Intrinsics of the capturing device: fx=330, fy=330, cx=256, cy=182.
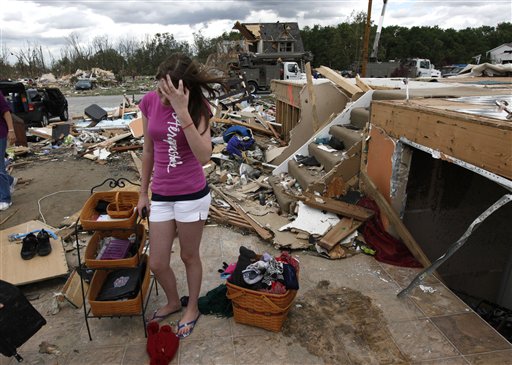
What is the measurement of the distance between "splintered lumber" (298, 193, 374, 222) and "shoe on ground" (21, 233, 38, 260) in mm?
3287

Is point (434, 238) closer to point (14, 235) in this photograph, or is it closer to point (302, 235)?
point (302, 235)

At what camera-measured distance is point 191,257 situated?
8.32ft

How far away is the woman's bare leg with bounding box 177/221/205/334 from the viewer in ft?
7.87

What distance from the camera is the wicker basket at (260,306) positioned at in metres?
2.55

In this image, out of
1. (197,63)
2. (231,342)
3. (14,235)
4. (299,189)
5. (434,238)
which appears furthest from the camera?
(299,189)

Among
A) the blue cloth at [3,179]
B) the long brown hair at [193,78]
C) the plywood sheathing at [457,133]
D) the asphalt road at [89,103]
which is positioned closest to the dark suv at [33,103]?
the asphalt road at [89,103]

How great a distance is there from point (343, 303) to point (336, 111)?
180 inches

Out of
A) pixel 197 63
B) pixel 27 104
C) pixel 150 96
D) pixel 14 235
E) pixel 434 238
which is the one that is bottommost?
pixel 434 238

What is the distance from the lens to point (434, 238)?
14.5ft

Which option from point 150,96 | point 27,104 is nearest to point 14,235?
point 150,96

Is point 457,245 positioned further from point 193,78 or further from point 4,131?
point 4,131

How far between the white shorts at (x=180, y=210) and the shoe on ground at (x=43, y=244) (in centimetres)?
204

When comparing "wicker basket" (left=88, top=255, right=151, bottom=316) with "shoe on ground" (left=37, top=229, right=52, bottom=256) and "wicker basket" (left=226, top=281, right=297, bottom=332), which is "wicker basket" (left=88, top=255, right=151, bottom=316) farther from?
"shoe on ground" (left=37, top=229, right=52, bottom=256)

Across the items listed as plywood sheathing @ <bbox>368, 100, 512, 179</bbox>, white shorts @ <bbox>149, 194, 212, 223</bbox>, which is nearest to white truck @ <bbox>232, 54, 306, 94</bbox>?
plywood sheathing @ <bbox>368, 100, 512, 179</bbox>
